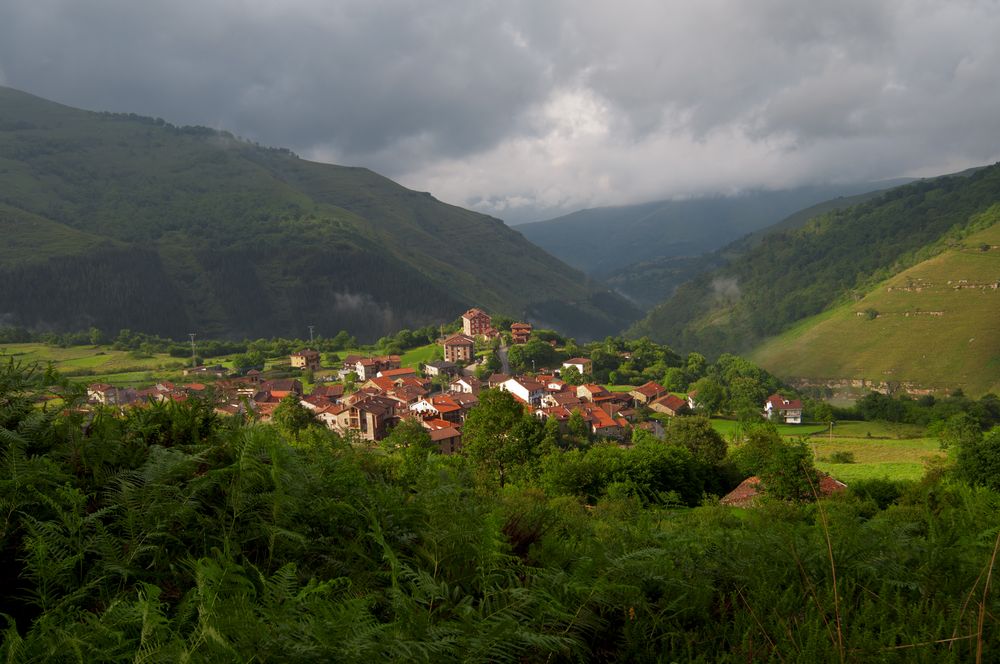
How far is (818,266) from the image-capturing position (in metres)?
156

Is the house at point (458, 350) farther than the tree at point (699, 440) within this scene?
Yes

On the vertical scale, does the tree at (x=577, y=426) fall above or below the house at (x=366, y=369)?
below

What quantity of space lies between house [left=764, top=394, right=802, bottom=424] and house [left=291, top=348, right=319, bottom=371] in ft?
163

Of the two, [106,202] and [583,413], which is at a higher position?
[106,202]

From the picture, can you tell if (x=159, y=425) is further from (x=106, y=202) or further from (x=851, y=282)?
(x=106, y=202)

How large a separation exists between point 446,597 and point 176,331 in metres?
142

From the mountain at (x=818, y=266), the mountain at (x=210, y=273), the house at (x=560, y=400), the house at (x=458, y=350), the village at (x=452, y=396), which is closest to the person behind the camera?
the village at (x=452, y=396)

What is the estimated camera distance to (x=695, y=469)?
74.7ft

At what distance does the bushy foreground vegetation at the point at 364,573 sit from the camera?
208 cm

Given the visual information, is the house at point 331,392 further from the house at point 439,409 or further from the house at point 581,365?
the house at point 581,365

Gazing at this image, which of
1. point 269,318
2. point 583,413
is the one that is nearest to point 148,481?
point 583,413

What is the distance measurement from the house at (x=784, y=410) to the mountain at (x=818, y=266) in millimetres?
77286

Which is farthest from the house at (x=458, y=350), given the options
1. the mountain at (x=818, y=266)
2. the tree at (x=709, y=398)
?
the mountain at (x=818, y=266)

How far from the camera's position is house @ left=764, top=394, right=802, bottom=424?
54.3 meters
